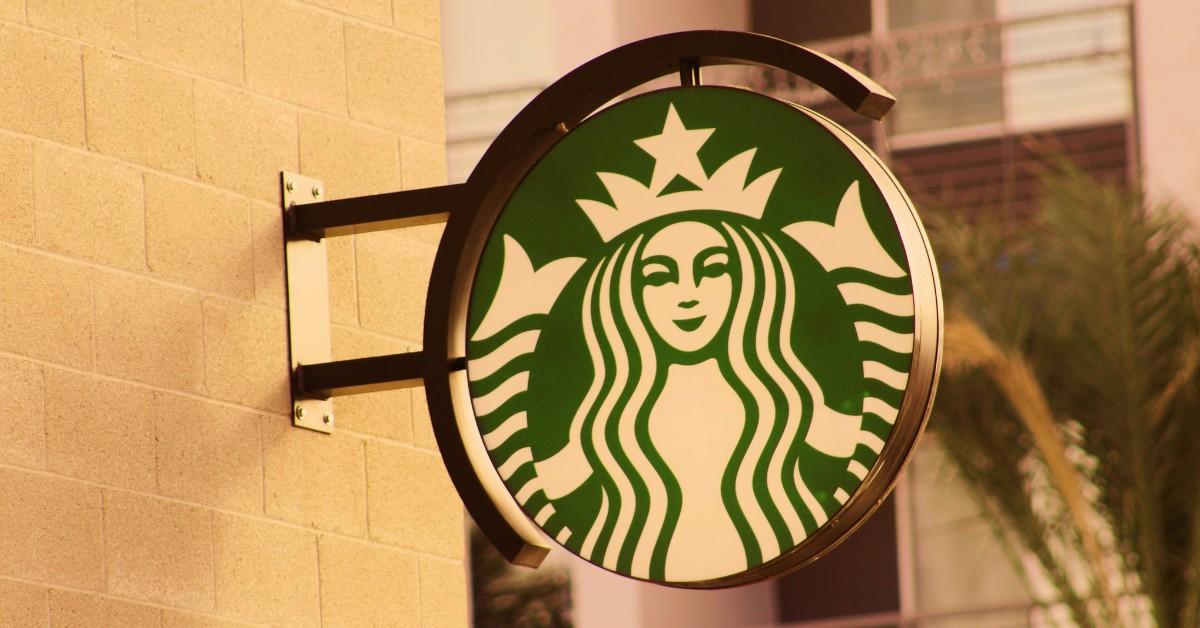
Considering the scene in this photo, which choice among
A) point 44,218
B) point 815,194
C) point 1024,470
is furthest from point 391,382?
point 1024,470

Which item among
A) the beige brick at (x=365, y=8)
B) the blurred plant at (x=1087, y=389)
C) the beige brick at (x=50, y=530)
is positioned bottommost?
the beige brick at (x=50, y=530)

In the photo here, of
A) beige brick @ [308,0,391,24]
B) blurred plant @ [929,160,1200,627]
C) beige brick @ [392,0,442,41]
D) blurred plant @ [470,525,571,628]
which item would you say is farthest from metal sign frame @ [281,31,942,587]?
blurred plant @ [470,525,571,628]

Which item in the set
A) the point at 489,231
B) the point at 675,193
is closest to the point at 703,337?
the point at 675,193

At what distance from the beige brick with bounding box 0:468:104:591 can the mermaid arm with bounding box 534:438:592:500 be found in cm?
83

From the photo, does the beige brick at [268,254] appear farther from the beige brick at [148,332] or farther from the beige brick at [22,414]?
the beige brick at [22,414]

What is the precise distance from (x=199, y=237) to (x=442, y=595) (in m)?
1.01

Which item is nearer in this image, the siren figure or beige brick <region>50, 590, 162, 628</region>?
the siren figure

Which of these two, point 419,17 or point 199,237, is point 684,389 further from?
point 419,17

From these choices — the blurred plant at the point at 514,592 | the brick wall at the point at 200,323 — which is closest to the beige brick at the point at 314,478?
the brick wall at the point at 200,323

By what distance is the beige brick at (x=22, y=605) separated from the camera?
11.6ft

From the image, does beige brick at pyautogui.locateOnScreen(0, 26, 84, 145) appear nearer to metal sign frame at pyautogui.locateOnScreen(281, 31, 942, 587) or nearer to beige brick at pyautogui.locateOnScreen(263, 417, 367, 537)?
metal sign frame at pyautogui.locateOnScreen(281, 31, 942, 587)

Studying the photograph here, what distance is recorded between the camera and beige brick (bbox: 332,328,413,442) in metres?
4.35

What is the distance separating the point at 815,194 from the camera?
11.2ft

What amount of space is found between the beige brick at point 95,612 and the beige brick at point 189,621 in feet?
0.07
